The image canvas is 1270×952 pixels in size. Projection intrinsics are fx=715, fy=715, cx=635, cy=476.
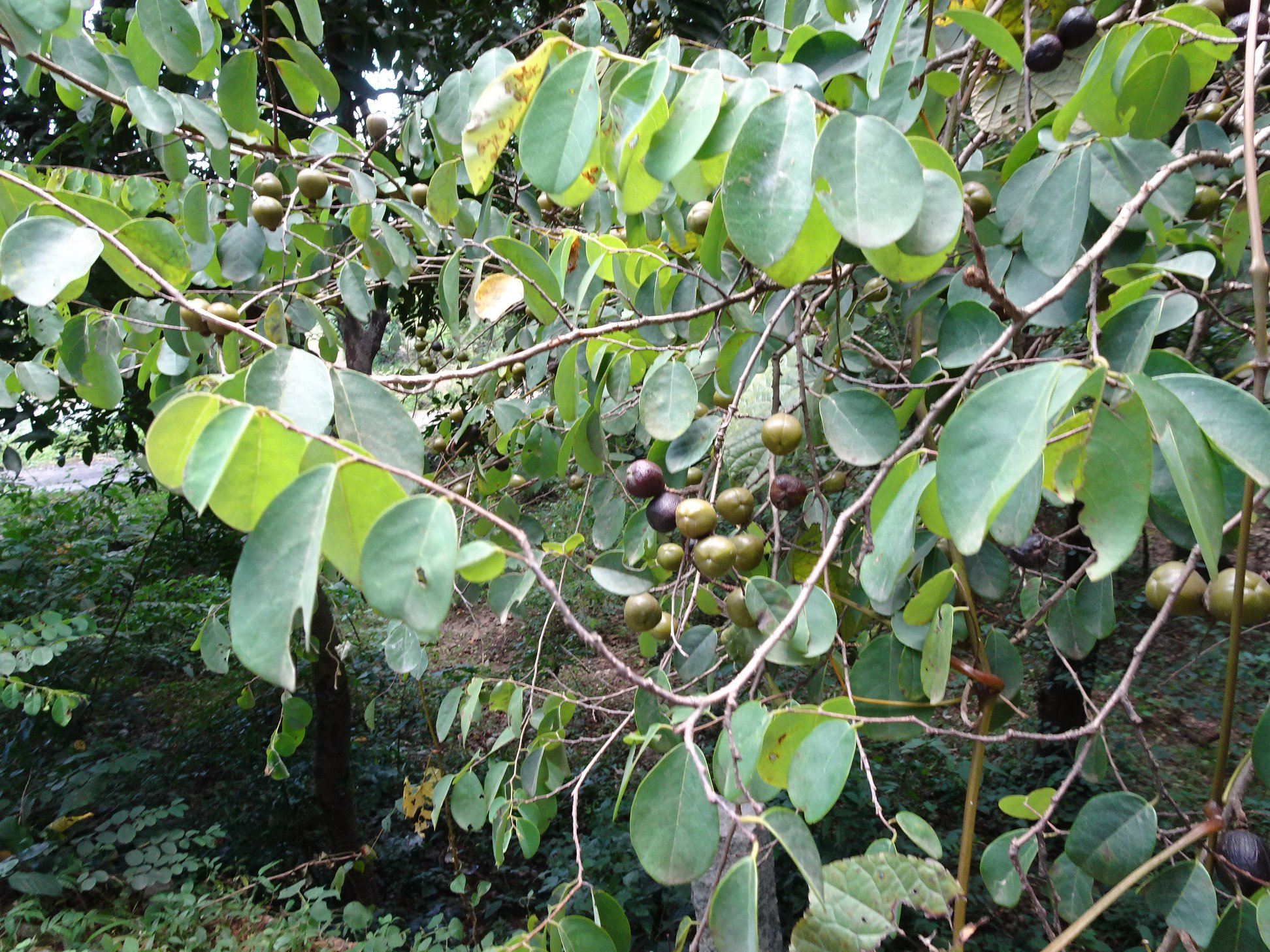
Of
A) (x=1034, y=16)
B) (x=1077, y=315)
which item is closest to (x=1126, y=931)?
(x=1077, y=315)

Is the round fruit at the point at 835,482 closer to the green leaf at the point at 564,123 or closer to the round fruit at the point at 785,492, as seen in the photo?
the round fruit at the point at 785,492

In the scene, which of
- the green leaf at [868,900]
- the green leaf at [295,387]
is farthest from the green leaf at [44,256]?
the green leaf at [868,900]

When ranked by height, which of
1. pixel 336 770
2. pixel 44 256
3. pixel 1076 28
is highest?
pixel 1076 28

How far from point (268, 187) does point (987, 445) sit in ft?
4.79

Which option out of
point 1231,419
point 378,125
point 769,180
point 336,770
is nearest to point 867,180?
point 769,180

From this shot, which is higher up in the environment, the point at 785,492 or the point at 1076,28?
the point at 1076,28

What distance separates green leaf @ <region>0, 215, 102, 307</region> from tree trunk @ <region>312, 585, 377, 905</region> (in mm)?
2789

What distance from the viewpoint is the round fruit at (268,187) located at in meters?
1.42

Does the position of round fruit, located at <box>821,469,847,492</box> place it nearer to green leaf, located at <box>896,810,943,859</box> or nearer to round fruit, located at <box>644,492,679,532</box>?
round fruit, located at <box>644,492,679,532</box>

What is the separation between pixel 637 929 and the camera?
291cm

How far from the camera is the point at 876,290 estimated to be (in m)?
1.12

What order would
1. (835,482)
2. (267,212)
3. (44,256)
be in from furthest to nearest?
(267,212) → (835,482) → (44,256)

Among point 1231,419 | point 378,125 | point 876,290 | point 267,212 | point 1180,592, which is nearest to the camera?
point 1231,419

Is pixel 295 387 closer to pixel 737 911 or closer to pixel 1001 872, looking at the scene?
pixel 737 911
